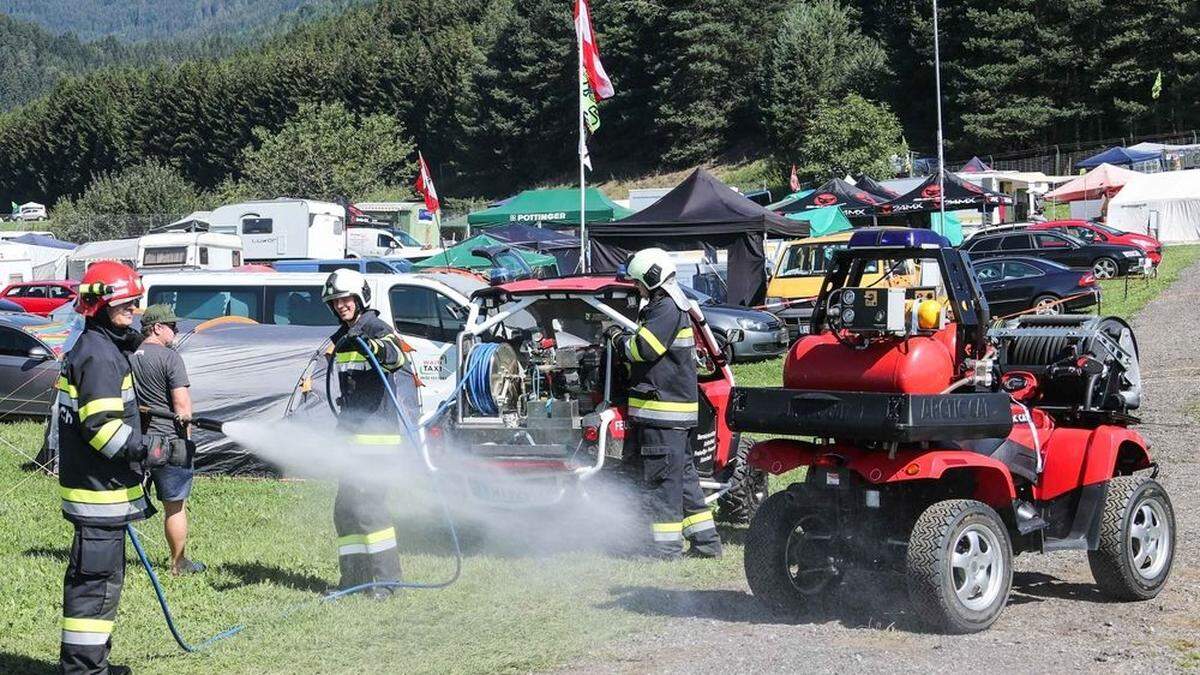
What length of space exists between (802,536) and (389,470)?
2577 millimetres

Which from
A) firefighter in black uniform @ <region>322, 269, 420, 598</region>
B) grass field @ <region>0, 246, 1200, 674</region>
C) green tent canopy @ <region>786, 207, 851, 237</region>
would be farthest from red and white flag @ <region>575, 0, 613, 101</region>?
firefighter in black uniform @ <region>322, 269, 420, 598</region>

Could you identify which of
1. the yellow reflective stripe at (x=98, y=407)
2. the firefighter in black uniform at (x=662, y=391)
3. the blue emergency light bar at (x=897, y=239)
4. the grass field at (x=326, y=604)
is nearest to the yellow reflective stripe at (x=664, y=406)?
the firefighter in black uniform at (x=662, y=391)

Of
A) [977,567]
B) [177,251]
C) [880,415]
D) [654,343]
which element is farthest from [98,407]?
[177,251]

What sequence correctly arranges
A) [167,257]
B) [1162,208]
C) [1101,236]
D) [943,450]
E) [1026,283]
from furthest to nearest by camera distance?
[1162,208] → [167,257] → [1101,236] → [1026,283] → [943,450]

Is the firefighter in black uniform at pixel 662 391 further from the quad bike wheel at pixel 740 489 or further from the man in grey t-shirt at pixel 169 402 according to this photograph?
the man in grey t-shirt at pixel 169 402

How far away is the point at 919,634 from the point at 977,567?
46cm

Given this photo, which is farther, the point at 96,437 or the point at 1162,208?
the point at 1162,208

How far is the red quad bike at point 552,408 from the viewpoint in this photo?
9320 mm

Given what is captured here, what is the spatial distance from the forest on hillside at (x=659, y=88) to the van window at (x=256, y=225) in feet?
95.0

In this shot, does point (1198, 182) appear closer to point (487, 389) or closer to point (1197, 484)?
point (1197, 484)

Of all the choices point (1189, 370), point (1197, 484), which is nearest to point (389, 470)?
point (1197, 484)

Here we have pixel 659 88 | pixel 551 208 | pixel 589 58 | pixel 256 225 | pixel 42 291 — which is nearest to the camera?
pixel 589 58

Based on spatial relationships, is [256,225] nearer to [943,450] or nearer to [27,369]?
[27,369]

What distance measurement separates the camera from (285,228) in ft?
146
